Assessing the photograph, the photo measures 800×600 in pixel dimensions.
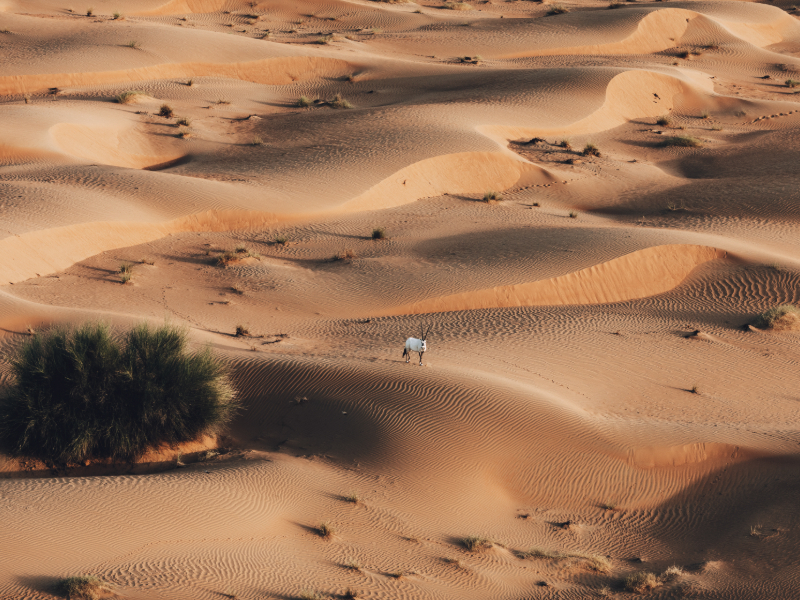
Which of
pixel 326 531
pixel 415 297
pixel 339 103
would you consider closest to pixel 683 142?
pixel 339 103

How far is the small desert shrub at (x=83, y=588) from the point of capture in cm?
750

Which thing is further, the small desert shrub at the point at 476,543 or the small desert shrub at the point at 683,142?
the small desert shrub at the point at 683,142

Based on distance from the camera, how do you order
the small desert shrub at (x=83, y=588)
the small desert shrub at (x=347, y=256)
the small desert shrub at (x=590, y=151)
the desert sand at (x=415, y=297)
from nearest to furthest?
the small desert shrub at (x=83, y=588) < the desert sand at (x=415, y=297) < the small desert shrub at (x=347, y=256) < the small desert shrub at (x=590, y=151)

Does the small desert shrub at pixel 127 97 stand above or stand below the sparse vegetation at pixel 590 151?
above

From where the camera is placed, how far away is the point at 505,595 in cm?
900

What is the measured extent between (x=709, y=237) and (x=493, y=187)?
19.6 ft

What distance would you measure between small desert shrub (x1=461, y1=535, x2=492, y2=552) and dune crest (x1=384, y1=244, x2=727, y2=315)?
698cm

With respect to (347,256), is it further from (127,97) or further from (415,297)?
(127,97)

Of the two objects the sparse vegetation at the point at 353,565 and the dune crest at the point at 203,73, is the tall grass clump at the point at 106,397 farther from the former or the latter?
the dune crest at the point at 203,73

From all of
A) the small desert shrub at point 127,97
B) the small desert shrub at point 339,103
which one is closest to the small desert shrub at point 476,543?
the small desert shrub at point 339,103

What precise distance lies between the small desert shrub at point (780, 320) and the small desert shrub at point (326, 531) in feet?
32.9

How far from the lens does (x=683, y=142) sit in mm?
26938

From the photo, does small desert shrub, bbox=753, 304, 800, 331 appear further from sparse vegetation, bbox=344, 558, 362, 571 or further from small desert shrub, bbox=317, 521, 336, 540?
sparse vegetation, bbox=344, 558, 362, 571

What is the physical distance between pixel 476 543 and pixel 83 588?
4.14 metres
